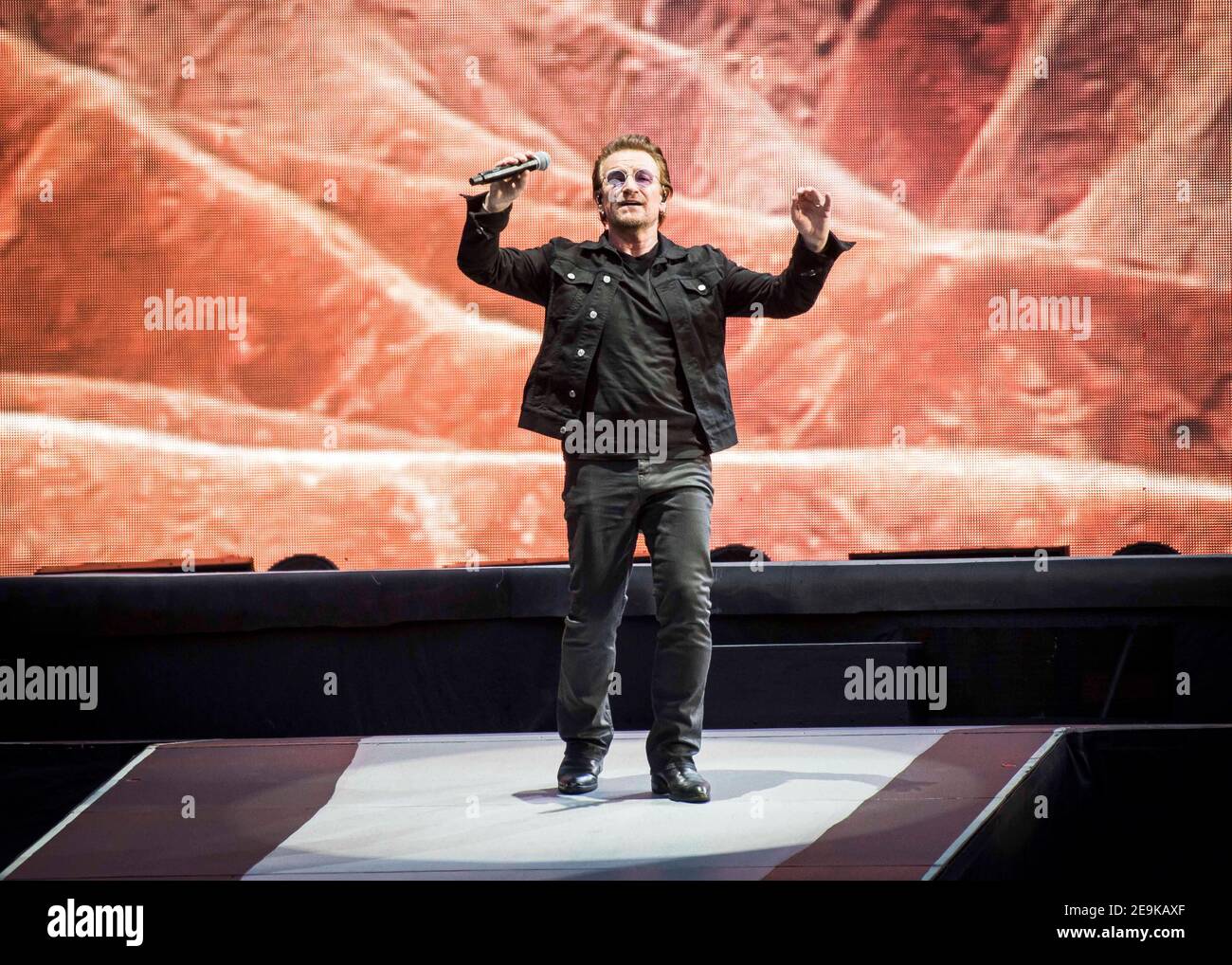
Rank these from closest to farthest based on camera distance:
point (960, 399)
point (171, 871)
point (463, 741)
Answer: point (171, 871) < point (463, 741) < point (960, 399)

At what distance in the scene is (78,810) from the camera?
7.54 feet

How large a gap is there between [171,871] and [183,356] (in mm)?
2568

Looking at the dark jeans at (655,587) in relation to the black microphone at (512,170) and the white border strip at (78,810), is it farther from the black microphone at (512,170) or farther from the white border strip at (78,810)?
the white border strip at (78,810)

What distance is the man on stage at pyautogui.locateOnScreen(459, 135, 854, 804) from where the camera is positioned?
2242 mm

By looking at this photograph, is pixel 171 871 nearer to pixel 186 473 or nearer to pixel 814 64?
pixel 186 473

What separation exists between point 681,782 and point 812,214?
41.0 inches

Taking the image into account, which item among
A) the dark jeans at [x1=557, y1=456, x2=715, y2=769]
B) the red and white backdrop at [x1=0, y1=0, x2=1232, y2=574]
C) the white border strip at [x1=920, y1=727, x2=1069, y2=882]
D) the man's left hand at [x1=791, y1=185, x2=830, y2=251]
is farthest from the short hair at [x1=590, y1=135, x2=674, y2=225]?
the red and white backdrop at [x1=0, y1=0, x2=1232, y2=574]

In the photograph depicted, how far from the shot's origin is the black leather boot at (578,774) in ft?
7.41

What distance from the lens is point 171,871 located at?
182cm

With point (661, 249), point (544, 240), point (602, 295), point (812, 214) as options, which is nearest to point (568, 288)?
point (602, 295)

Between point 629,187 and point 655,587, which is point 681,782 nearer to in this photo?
point 655,587

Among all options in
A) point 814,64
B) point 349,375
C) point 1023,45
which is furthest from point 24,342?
point 1023,45

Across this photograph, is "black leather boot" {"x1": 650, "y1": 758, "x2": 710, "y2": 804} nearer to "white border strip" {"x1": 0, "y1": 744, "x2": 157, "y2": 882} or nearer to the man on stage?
the man on stage

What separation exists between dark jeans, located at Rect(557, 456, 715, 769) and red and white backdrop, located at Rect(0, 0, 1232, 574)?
1732 millimetres
